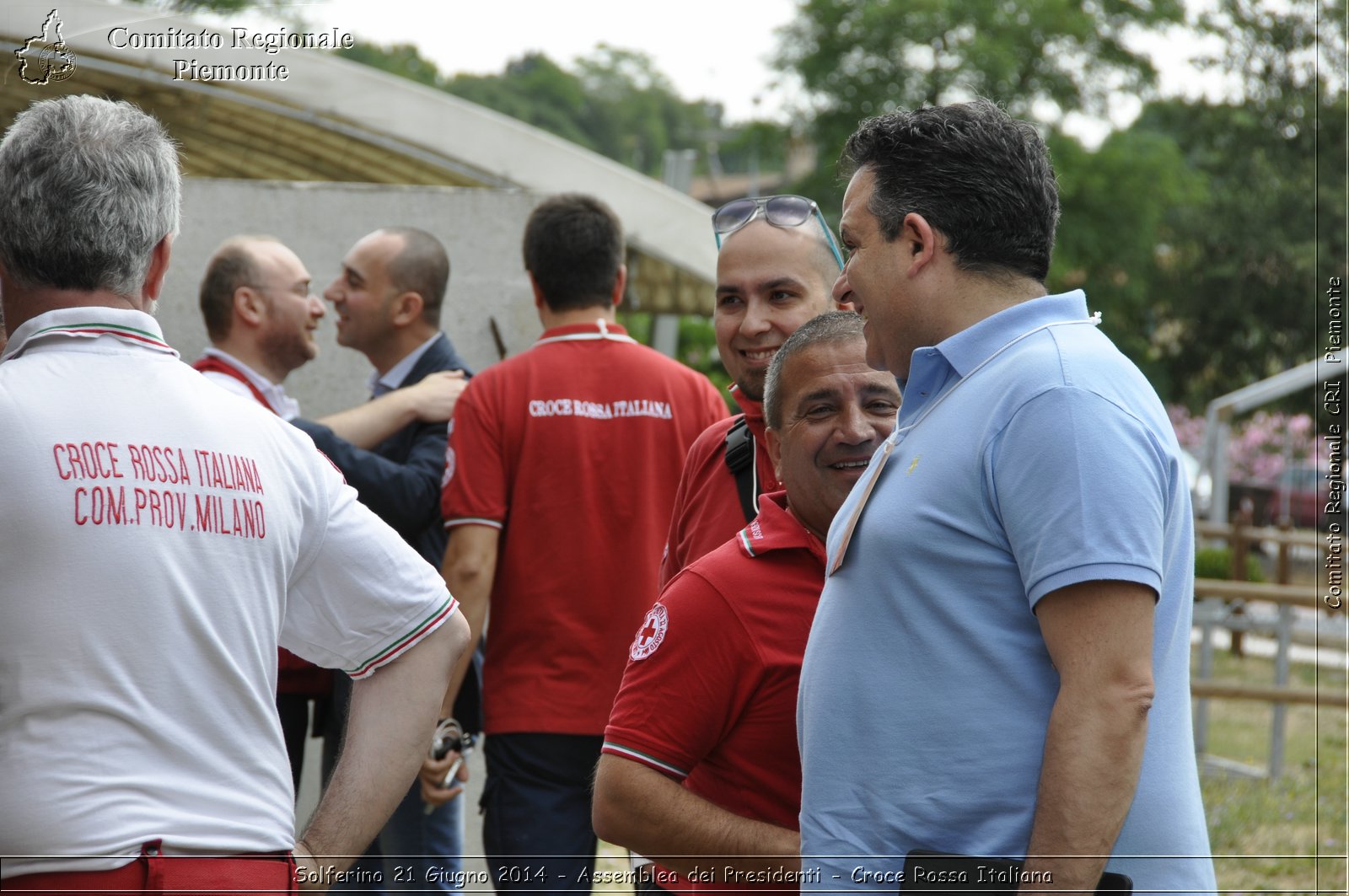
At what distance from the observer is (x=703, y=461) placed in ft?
10.00

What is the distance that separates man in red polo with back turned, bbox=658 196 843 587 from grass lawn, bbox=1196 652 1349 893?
2.07 meters

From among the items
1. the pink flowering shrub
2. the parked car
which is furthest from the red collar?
the pink flowering shrub

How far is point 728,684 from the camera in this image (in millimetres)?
2166

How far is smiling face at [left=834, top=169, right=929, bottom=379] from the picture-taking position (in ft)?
6.46

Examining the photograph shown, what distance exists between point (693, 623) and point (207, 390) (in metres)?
0.87

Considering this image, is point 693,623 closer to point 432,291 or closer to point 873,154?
point 873,154

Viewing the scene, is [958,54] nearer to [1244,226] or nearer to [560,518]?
[1244,226]

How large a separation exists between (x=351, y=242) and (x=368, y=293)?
64.8 inches

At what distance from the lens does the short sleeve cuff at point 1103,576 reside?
1.66 metres

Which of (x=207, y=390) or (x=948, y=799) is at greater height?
(x=207, y=390)

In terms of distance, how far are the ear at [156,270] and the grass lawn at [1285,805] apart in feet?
11.4

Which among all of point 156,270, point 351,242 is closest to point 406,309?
point 351,242

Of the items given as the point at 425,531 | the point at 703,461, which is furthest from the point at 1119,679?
the point at 425,531

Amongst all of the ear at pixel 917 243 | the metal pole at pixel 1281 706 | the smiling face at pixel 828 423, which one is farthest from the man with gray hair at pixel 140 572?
the metal pole at pixel 1281 706
